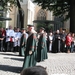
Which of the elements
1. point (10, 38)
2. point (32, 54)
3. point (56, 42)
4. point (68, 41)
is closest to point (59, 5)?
point (56, 42)

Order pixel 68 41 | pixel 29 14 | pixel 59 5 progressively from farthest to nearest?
pixel 29 14, pixel 59 5, pixel 68 41

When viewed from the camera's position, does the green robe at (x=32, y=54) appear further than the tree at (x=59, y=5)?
No

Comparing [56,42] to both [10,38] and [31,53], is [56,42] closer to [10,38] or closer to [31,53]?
[10,38]

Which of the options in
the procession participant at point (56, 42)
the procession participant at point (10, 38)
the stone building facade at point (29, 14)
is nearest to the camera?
the procession participant at point (10, 38)

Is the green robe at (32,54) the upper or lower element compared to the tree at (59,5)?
lower

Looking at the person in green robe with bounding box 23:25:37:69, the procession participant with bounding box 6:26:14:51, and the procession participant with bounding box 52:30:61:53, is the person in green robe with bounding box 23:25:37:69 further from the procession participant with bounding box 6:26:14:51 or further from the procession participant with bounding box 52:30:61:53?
the procession participant with bounding box 52:30:61:53

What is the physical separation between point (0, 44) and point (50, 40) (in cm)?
345

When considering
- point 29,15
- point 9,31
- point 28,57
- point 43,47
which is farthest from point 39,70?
point 29,15

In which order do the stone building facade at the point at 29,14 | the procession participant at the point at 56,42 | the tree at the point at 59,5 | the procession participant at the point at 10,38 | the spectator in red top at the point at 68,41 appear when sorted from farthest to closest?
the stone building facade at the point at 29,14, the tree at the point at 59,5, the procession participant at the point at 56,42, the spectator in red top at the point at 68,41, the procession participant at the point at 10,38

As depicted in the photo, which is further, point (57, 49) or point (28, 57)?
point (57, 49)

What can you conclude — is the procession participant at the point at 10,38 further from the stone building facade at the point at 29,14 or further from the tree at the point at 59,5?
the stone building facade at the point at 29,14

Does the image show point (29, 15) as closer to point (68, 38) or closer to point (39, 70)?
point (68, 38)

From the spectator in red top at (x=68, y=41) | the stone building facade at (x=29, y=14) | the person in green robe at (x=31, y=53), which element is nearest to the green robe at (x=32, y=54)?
the person in green robe at (x=31, y=53)

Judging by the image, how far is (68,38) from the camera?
19094 mm
